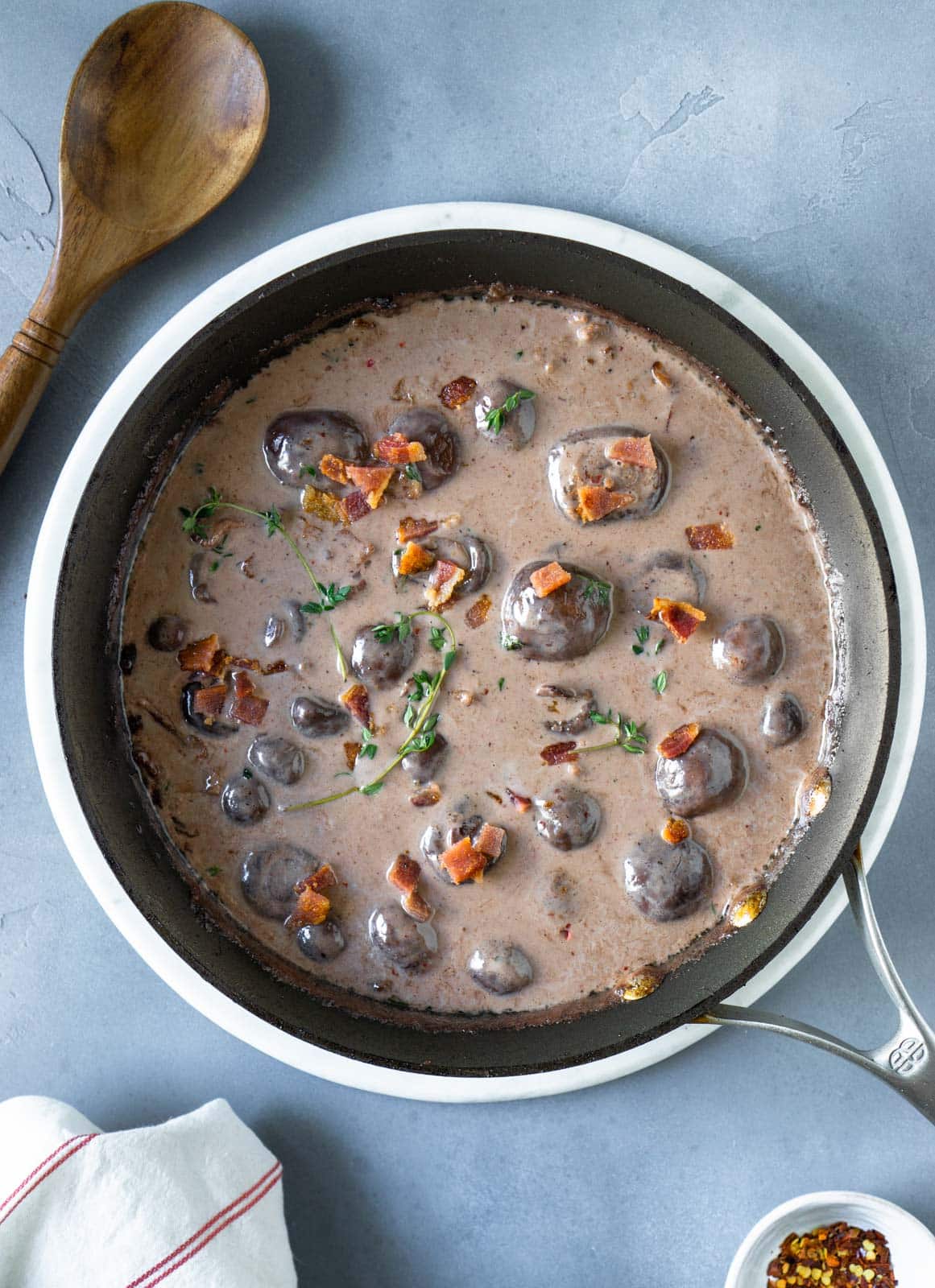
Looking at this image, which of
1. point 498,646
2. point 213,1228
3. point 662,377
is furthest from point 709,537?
point 213,1228

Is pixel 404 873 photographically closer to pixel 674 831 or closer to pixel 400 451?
pixel 674 831

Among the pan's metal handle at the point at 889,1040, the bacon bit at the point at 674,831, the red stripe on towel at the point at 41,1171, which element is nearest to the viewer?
the pan's metal handle at the point at 889,1040

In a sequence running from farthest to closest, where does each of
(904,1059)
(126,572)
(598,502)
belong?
(126,572)
(598,502)
(904,1059)

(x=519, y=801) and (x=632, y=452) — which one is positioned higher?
(x=632, y=452)

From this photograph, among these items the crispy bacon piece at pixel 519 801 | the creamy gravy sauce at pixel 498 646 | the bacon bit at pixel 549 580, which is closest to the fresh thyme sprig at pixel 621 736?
the creamy gravy sauce at pixel 498 646

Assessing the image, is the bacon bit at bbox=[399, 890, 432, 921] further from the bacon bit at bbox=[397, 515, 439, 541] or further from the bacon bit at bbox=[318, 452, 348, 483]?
the bacon bit at bbox=[318, 452, 348, 483]

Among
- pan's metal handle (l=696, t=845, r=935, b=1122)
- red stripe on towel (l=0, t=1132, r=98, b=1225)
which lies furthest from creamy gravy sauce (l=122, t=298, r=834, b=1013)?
red stripe on towel (l=0, t=1132, r=98, b=1225)

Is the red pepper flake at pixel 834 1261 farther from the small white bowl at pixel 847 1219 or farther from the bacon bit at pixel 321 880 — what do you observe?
the bacon bit at pixel 321 880
